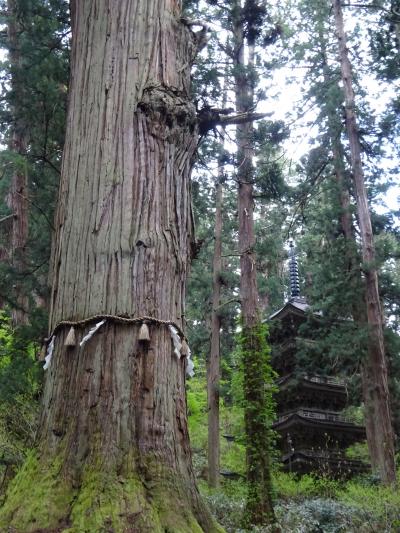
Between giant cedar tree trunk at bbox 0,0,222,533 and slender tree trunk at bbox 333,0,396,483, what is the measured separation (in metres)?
9.78

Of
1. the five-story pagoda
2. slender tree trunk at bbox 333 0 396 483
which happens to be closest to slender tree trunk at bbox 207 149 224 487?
the five-story pagoda

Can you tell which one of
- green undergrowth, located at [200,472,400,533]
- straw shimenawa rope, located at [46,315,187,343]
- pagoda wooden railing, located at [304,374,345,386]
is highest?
pagoda wooden railing, located at [304,374,345,386]

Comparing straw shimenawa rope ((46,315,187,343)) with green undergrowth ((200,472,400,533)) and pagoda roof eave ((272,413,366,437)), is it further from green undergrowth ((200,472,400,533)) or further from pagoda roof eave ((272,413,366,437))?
pagoda roof eave ((272,413,366,437))

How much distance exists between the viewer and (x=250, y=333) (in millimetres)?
9445

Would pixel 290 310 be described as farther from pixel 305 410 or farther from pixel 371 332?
pixel 371 332

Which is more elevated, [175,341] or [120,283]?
[120,283]

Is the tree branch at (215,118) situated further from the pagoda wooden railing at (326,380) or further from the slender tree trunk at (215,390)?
the pagoda wooden railing at (326,380)

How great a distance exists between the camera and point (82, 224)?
270cm

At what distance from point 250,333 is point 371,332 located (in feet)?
15.0

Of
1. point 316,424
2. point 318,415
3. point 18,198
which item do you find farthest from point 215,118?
point 318,415

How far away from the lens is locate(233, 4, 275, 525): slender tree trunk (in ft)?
25.2

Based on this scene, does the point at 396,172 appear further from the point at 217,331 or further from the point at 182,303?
the point at 182,303

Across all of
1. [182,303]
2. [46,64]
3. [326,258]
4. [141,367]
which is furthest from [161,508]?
[326,258]

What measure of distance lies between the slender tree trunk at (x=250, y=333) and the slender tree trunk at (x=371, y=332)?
2.87 m
